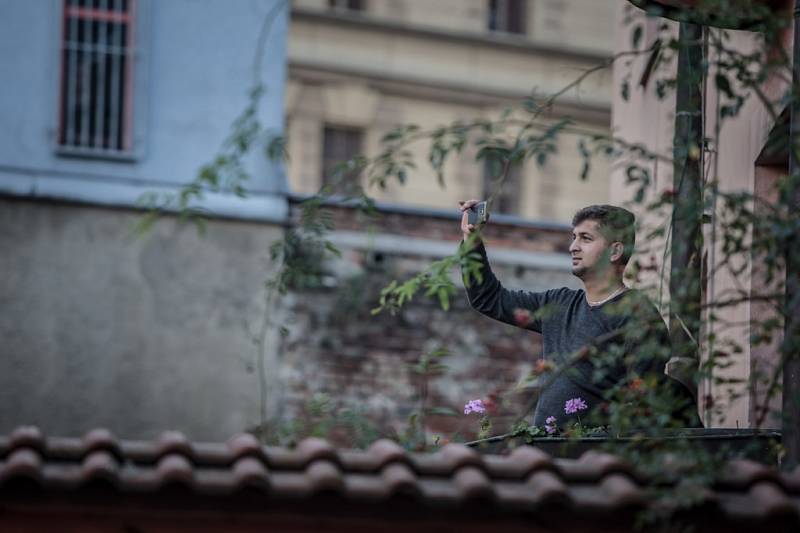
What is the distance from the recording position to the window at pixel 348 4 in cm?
2848

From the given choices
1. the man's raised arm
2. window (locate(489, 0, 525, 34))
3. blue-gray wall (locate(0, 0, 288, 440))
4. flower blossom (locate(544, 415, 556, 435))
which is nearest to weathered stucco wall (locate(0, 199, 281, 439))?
blue-gray wall (locate(0, 0, 288, 440))

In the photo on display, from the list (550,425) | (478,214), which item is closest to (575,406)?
(550,425)

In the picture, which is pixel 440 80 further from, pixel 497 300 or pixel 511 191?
Result: pixel 497 300

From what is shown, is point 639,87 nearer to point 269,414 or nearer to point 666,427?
point 269,414

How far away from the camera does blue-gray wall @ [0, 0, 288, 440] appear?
639 inches

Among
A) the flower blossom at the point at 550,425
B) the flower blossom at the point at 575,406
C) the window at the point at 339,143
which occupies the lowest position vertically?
the flower blossom at the point at 550,425

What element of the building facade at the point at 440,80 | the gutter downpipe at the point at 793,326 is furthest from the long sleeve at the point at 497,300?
the building facade at the point at 440,80

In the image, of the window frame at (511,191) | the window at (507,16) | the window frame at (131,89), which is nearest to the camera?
the window frame at (131,89)

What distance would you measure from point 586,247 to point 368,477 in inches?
86.8

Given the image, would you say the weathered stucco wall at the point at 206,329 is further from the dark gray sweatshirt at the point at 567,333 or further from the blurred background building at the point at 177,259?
the dark gray sweatshirt at the point at 567,333

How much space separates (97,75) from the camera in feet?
56.5

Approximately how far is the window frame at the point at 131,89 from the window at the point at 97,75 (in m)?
0.03

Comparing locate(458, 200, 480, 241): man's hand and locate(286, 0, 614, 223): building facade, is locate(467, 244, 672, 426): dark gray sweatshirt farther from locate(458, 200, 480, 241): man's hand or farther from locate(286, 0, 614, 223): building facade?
locate(286, 0, 614, 223): building facade

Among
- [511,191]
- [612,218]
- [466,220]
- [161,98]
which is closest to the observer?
[612,218]
